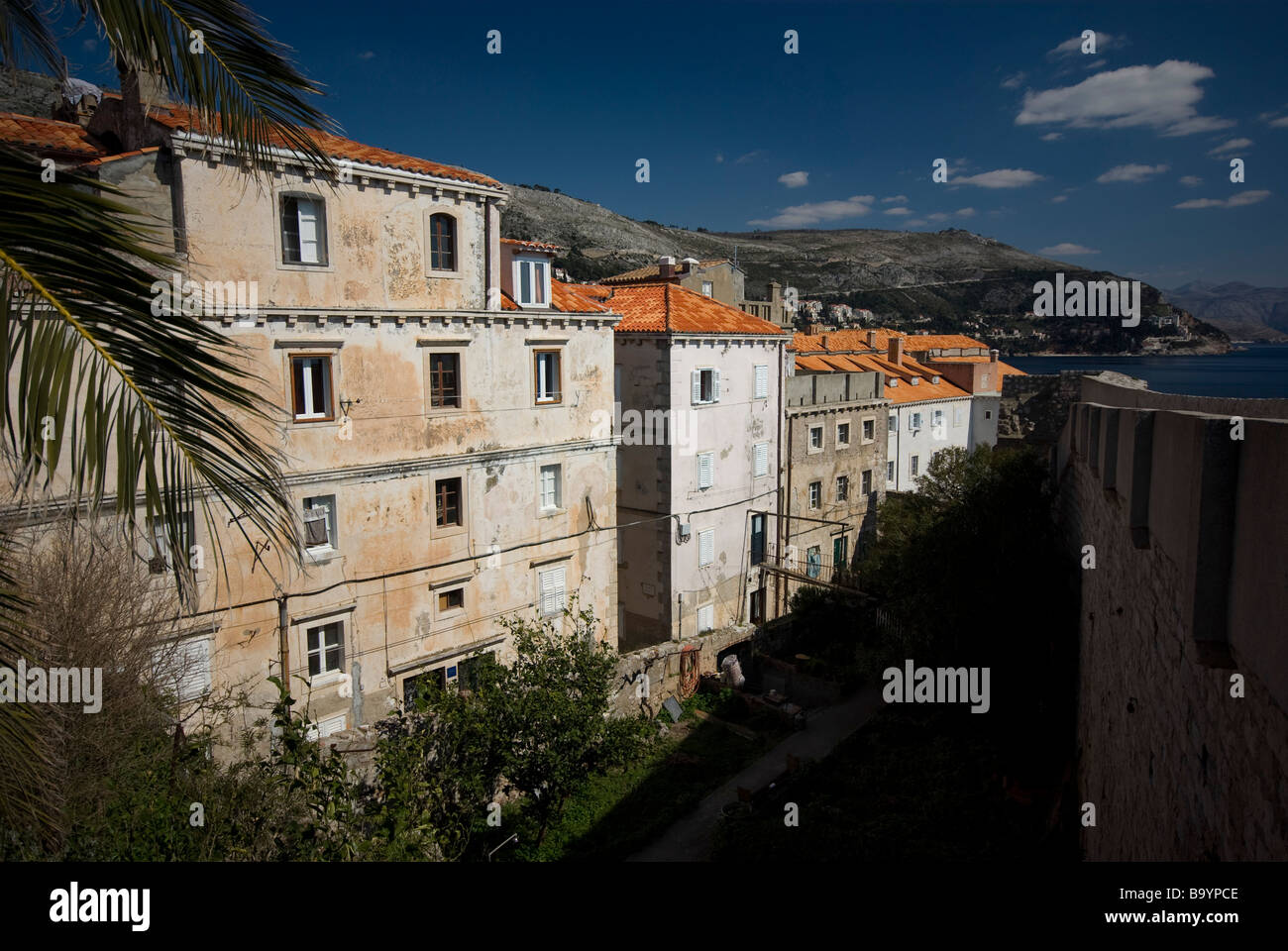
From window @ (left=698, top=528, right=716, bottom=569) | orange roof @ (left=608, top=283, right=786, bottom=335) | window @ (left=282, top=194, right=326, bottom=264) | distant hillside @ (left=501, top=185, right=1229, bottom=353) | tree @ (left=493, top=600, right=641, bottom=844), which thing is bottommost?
tree @ (left=493, top=600, right=641, bottom=844)

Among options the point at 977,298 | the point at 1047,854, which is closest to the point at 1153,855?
the point at 1047,854

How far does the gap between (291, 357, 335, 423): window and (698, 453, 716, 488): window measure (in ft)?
48.0

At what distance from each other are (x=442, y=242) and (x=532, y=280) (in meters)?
3.55

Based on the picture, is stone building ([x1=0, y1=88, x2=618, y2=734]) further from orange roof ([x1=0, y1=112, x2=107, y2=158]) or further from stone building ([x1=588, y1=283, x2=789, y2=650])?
stone building ([x1=588, y1=283, x2=789, y2=650])

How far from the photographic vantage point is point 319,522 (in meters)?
19.7

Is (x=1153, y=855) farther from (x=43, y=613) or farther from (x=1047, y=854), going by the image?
(x=43, y=613)

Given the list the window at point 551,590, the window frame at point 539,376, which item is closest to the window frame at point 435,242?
the window frame at point 539,376

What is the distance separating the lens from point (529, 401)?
2373cm

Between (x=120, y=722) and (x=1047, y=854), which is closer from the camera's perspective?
(x=120, y=722)

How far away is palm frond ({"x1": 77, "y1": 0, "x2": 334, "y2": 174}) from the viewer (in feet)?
Answer: 14.4

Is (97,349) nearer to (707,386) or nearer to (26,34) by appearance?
(26,34)

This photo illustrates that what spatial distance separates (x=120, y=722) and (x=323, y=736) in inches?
347

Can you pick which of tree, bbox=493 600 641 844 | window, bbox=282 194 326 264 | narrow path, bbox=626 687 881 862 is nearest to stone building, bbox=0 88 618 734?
window, bbox=282 194 326 264

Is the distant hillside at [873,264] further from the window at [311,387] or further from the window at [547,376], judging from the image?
the window at [311,387]
